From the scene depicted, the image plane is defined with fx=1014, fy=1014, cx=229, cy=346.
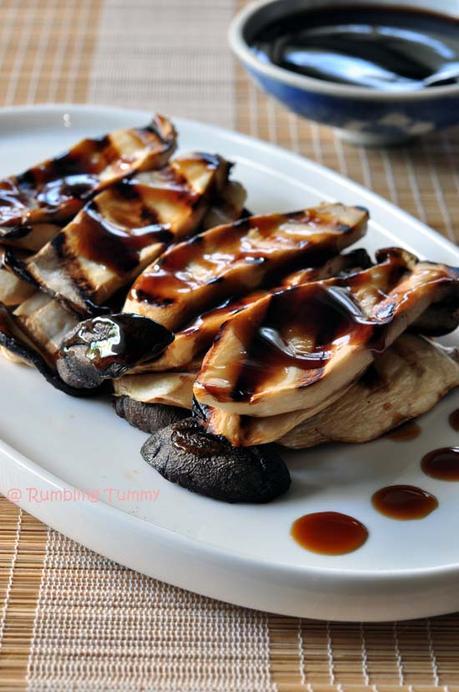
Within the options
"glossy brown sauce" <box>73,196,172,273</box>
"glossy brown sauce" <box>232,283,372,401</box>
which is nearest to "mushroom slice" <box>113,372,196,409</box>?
"glossy brown sauce" <box>232,283,372,401</box>

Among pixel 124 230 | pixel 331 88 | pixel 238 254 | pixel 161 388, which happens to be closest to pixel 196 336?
pixel 161 388

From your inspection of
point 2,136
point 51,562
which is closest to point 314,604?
point 51,562

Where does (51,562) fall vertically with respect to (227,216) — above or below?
below

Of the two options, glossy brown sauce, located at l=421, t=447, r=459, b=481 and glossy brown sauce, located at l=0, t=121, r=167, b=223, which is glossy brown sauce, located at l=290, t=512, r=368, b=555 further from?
glossy brown sauce, located at l=0, t=121, r=167, b=223

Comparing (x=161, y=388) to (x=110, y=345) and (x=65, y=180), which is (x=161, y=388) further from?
(x=65, y=180)

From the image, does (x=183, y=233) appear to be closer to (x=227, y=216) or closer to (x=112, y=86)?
(x=227, y=216)

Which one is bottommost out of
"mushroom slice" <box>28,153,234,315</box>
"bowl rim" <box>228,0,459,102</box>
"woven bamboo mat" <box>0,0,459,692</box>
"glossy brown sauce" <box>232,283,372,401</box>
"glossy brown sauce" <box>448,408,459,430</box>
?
"woven bamboo mat" <box>0,0,459,692</box>
